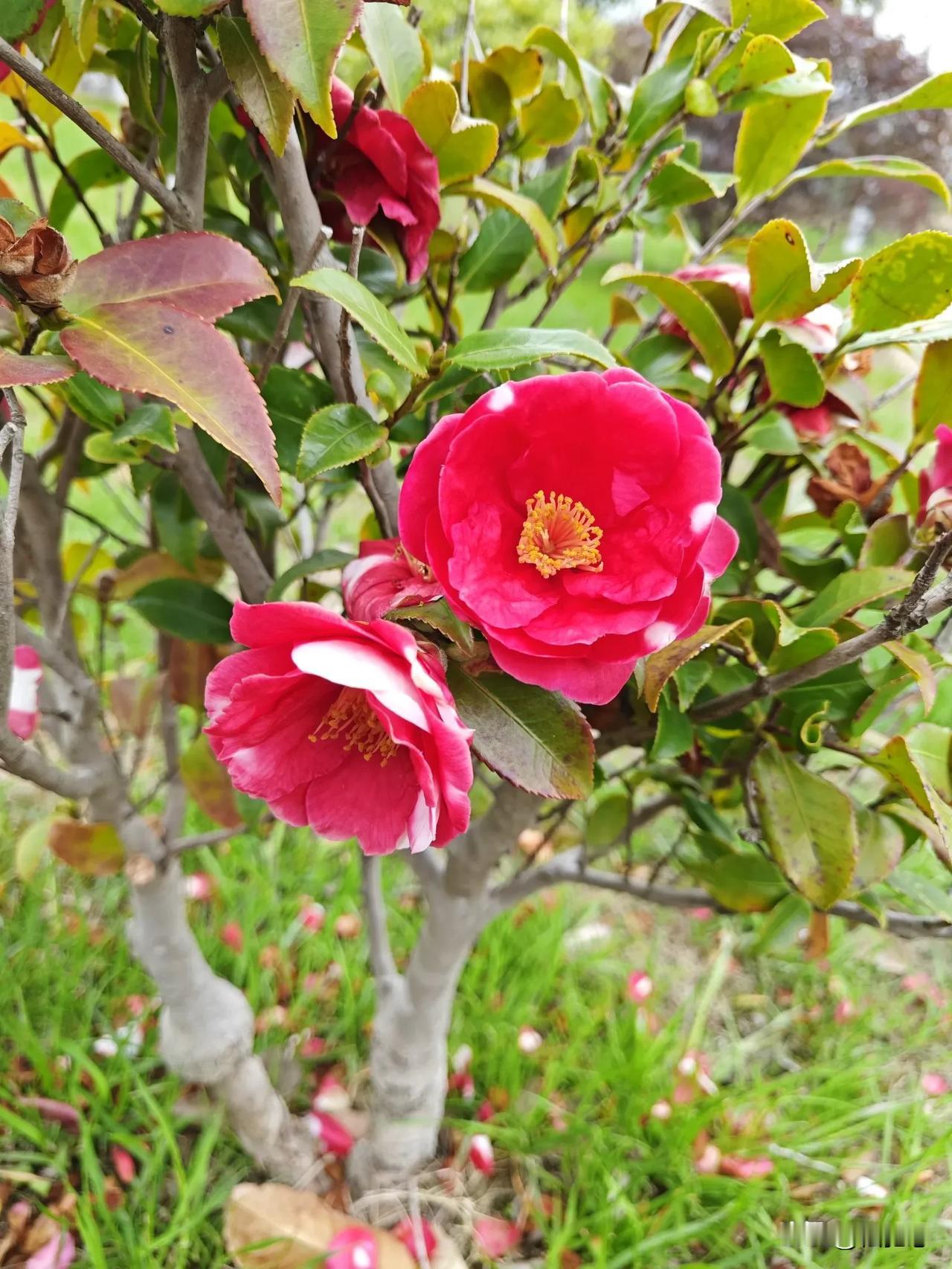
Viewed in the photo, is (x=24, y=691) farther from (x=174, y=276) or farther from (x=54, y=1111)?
(x=54, y=1111)

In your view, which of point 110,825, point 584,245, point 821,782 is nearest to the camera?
point 821,782

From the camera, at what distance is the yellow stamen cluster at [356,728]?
1.43 ft

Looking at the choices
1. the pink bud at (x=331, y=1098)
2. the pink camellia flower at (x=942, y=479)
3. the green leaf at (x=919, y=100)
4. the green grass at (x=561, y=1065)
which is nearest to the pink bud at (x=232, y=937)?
the green grass at (x=561, y=1065)

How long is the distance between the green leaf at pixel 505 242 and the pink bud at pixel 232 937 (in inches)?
42.5

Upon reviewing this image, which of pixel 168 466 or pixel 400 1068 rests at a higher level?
pixel 168 466

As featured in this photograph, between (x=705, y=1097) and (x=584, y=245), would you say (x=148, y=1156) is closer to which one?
(x=705, y=1097)

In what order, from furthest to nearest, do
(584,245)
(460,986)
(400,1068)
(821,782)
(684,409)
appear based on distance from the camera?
1. (460,986)
2. (400,1068)
3. (584,245)
4. (821,782)
5. (684,409)

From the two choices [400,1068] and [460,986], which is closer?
[400,1068]

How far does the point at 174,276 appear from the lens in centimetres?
41

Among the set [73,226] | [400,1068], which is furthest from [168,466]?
[73,226]

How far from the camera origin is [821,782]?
21.9 inches

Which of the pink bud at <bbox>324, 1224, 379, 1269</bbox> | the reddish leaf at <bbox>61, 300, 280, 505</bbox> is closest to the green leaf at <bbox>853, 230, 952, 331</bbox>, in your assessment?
the reddish leaf at <bbox>61, 300, 280, 505</bbox>

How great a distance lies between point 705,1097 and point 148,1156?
2.50 feet

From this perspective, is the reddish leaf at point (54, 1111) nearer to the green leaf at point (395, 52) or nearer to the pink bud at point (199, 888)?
the pink bud at point (199, 888)
